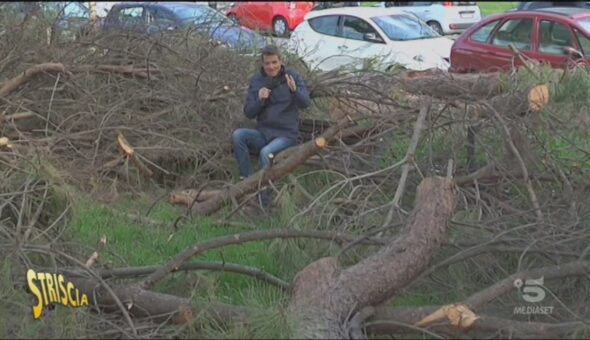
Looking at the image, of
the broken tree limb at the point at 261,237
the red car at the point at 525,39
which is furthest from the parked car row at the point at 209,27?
the broken tree limb at the point at 261,237

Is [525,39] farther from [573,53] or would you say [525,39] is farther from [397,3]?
[397,3]

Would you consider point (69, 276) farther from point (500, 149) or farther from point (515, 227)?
point (500, 149)

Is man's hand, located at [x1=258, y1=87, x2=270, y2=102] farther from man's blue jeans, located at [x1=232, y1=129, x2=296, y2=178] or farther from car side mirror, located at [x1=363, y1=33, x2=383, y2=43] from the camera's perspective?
car side mirror, located at [x1=363, y1=33, x2=383, y2=43]

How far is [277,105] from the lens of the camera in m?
7.37

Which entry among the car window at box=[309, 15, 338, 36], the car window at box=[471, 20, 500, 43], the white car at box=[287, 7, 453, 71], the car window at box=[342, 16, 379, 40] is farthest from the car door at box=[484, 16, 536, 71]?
the car window at box=[309, 15, 338, 36]

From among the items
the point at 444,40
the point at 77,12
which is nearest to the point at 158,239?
the point at 77,12

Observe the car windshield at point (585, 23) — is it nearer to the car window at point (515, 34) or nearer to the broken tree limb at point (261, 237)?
the car window at point (515, 34)

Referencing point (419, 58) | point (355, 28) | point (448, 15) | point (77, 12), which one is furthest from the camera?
point (448, 15)

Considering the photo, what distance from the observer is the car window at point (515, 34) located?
40.8 ft

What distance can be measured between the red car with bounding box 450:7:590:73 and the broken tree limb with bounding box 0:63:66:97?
230 inches

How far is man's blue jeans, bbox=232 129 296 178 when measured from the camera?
24.0 feet

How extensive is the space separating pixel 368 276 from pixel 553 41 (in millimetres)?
8562

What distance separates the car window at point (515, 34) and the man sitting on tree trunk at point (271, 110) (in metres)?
6.04

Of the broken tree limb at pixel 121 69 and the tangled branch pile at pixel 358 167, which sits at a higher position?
the broken tree limb at pixel 121 69
